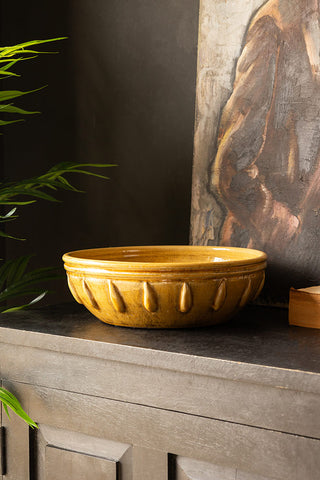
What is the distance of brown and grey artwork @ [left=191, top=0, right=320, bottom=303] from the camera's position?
1.20 meters

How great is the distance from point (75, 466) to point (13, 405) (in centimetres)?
15

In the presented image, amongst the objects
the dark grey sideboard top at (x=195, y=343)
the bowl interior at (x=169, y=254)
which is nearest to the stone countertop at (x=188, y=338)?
the dark grey sideboard top at (x=195, y=343)

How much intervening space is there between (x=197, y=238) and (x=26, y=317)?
44 cm

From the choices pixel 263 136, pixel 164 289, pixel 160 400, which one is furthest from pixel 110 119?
pixel 160 400

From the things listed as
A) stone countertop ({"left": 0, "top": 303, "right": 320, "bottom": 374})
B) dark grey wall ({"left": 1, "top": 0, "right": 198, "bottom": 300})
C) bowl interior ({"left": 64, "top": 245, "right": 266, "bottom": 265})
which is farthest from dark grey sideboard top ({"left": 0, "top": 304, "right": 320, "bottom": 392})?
dark grey wall ({"left": 1, "top": 0, "right": 198, "bottom": 300})

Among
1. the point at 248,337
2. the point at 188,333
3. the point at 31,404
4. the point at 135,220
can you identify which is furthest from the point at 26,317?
the point at 135,220

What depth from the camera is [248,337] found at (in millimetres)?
953

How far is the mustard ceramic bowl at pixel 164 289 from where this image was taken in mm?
934

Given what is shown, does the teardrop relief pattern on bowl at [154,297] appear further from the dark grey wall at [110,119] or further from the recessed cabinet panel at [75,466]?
the dark grey wall at [110,119]

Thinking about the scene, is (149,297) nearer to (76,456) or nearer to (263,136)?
(76,456)

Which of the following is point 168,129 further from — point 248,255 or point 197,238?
point 248,255

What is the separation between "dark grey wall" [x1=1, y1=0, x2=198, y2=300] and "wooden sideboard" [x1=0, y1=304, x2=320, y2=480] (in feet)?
1.72

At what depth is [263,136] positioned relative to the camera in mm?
1246

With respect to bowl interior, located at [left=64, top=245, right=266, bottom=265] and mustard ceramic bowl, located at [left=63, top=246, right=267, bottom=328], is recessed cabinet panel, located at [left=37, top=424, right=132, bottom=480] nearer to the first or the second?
mustard ceramic bowl, located at [left=63, top=246, right=267, bottom=328]
